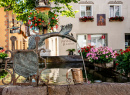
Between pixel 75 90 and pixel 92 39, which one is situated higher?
pixel 92 39

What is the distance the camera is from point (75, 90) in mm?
2744

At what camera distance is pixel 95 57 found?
298 inches

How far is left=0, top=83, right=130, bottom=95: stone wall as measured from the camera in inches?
104

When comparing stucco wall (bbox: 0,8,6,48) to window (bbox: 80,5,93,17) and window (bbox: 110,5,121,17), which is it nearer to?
window (bbox: 80,5,93,17)

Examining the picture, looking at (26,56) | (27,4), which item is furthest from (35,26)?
(26,56)

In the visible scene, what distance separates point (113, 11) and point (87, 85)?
13.9m

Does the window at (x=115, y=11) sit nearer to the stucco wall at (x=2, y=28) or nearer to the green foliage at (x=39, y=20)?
the green foliage at (x=39, y=20)

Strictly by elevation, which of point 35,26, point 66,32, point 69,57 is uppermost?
point 35,26

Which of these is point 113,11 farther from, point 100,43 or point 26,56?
point 26,56

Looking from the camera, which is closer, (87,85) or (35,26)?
(87,85)

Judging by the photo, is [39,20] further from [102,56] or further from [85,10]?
[85,10]

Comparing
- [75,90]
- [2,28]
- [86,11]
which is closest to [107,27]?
[86,11]

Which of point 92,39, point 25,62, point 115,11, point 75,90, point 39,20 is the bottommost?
point 75,90

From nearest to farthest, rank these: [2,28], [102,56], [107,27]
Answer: [102,56]
[2,28]
[107,27]
